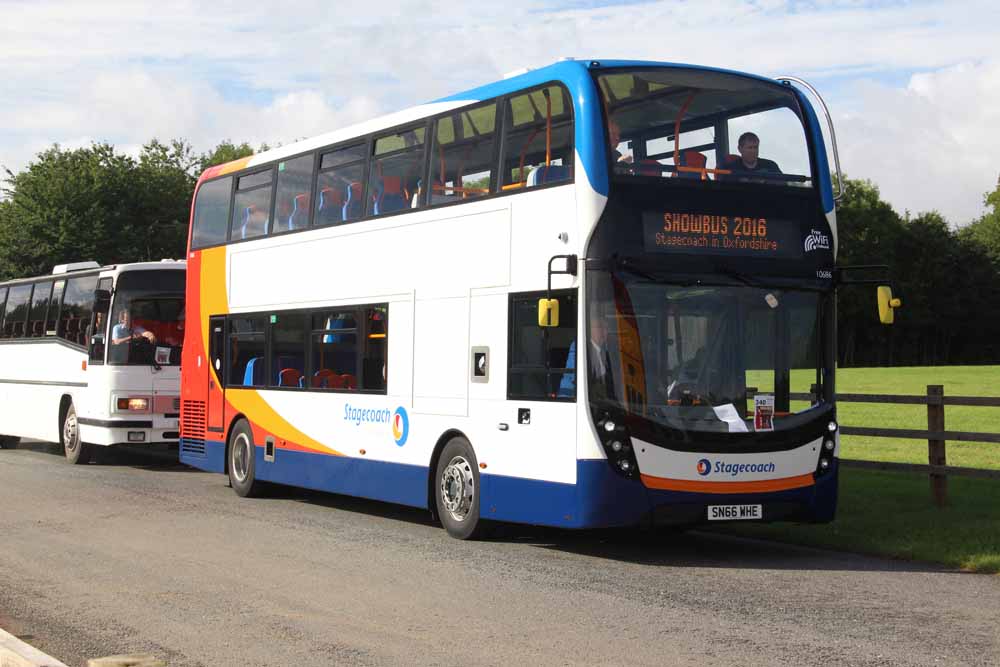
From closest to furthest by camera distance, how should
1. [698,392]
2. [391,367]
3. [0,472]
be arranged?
[698,392] → [391,367] → [0,472]

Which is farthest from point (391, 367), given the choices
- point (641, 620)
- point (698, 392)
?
point (641, 620)

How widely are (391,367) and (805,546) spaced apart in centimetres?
469

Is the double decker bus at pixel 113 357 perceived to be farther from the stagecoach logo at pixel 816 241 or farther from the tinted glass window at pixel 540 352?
the stagecoach logo at pixel 816 241

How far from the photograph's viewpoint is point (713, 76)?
1289 cm

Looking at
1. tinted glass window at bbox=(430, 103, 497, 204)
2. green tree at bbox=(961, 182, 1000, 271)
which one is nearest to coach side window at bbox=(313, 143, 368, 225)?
tinted glass window at bbox=(430, 103, 497, 204)

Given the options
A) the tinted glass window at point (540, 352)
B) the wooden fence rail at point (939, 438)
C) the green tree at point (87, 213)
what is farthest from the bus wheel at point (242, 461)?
the green tree at point (87, 213)

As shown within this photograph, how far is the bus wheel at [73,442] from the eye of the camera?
944 inches

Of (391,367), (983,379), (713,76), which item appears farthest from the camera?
(983,379)

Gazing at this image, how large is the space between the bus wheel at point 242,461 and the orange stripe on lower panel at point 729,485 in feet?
24.9

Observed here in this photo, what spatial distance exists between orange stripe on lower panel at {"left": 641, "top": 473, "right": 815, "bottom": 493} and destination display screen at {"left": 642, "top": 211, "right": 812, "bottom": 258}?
194cm

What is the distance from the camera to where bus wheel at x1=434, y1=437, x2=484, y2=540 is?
1323 cm

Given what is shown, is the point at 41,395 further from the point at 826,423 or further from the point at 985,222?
the point at 985,222

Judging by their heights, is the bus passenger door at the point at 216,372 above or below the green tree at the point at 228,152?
below

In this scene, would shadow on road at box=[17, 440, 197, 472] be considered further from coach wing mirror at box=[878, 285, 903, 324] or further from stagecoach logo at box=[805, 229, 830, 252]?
coach wing mirror at box=[878, 285, 903, 324]
